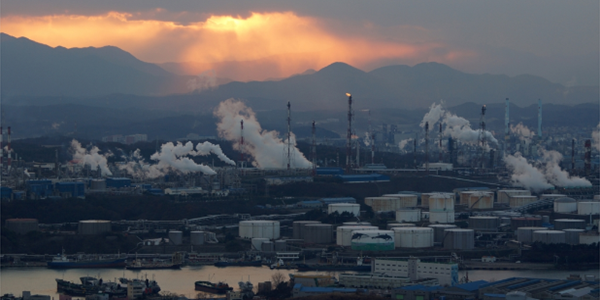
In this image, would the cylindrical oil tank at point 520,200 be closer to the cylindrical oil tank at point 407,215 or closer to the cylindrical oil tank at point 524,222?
the cylindrical oil tank at point 524,222

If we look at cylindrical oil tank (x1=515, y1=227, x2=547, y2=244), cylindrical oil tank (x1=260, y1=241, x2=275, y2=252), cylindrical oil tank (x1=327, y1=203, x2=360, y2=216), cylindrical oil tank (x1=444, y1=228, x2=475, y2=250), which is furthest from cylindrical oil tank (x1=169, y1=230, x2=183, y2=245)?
cylindrical oil tank (x1=515, y1=227, x2=547, y2=244)

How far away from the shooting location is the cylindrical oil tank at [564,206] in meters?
32.8

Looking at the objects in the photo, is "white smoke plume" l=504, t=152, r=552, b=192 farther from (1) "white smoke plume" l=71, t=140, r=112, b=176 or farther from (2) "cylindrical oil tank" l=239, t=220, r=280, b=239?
(2) "cylindrical oil tank" l=239, t=220, r=280, b=239

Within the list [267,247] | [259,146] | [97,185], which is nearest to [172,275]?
[267,247]

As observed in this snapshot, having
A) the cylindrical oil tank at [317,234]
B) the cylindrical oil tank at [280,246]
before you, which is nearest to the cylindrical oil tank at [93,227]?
the cylindrical oil tank at [280,246]

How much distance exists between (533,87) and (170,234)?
10426 cm

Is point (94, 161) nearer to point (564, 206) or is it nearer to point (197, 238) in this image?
point (197, 238)

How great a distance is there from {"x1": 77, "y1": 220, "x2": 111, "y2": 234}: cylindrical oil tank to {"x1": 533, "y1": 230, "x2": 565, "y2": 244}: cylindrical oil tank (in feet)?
33.9

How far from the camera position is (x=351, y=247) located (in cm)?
2522

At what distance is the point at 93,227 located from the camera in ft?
87.2

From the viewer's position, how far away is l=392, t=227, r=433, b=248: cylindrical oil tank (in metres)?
25.7

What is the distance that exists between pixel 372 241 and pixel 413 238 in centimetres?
138

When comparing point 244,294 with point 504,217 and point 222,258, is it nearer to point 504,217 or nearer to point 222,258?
point 222,258

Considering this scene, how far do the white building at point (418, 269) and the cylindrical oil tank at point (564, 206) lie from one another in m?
13.5
